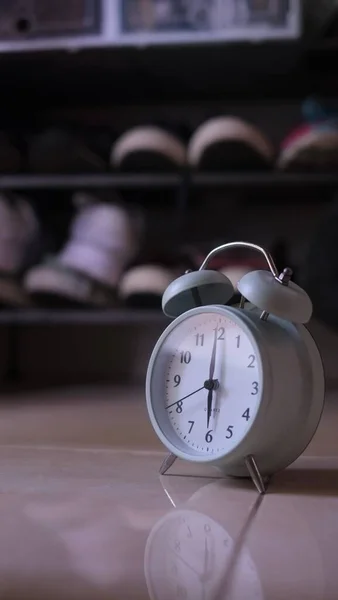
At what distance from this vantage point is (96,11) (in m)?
1.47

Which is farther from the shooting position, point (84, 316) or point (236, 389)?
point (84, 316)

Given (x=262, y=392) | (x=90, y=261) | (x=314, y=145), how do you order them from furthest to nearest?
(x=90, y=261), (x=314, y=145), (x=262, y=392)

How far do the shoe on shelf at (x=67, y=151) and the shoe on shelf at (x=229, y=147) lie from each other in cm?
20

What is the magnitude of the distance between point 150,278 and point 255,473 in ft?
2.68

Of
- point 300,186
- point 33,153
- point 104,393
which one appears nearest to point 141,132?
point 33,153

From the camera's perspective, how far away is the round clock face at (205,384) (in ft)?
2.22

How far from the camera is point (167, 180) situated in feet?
4.96

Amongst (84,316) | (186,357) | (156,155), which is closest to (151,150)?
(156,155)

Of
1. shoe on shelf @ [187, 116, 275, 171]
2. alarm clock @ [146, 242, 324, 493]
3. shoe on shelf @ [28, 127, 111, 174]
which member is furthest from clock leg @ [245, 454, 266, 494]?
shoe on shelf @ [28, 127, 111, 174]

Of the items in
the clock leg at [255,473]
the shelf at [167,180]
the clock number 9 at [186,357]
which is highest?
the shelf at [167,180]

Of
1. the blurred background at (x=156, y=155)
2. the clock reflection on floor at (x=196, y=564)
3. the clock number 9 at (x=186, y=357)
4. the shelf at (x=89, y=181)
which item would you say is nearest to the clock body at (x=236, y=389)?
the clock number 9 at (x=186, y=357)

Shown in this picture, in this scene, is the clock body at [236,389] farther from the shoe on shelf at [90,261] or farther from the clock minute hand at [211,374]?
the shoe on shelf at [90,261]

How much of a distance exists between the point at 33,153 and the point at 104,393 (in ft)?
1.77

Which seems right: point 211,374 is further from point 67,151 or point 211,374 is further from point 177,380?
point 67,151
